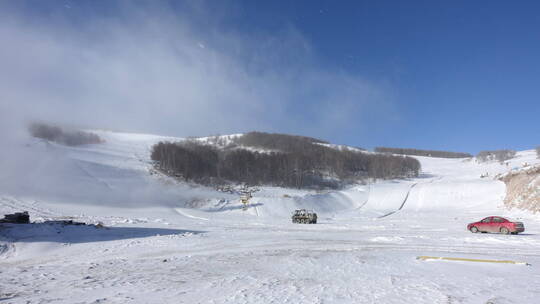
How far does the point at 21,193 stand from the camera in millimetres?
42906

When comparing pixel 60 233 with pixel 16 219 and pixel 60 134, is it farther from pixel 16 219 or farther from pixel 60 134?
pixel 60 134

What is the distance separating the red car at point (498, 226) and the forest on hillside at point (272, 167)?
56636 millimetres

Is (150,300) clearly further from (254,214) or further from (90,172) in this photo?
(90,172)

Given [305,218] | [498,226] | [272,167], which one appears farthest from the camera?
[272,167]

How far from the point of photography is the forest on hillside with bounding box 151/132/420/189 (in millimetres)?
82481

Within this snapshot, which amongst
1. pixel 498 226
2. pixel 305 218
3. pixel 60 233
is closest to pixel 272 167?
pixel 305 218

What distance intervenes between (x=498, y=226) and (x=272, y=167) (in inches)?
3039

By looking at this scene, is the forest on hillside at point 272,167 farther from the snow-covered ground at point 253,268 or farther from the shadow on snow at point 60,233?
the snow-covered ground at point 253,268

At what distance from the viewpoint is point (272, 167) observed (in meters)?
97.2

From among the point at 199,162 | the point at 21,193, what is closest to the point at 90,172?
the point at 21,193

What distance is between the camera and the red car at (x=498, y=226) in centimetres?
2058

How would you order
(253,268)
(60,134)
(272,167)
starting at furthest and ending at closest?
(272,167) < (60,134) < (253,268)

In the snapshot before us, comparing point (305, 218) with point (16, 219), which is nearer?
point (16, 219)

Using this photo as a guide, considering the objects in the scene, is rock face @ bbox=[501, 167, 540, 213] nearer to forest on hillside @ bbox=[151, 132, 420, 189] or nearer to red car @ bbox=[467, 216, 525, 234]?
red car @ bbox=[467, 216, 525, 234]
